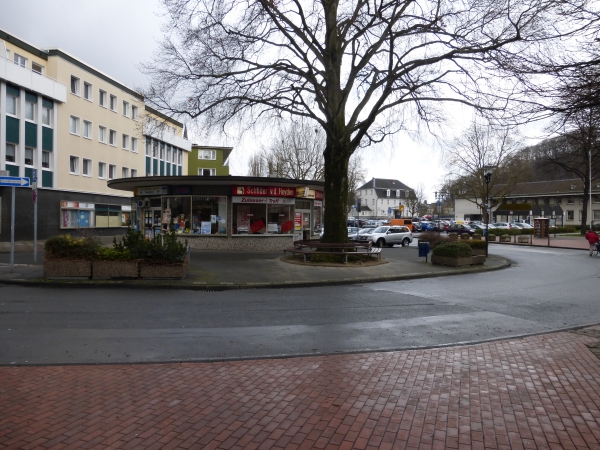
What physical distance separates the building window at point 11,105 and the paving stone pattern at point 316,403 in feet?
98.0

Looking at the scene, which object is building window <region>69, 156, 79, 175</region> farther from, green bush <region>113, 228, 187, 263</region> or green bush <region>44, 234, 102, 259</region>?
green bush <region>113, 228, 187, 263</region>

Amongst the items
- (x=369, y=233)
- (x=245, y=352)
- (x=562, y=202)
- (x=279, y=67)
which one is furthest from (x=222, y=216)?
(x=562, y=202)

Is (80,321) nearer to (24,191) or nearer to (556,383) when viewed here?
(556,383)

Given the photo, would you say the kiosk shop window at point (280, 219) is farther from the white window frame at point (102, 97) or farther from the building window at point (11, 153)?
the white window frame at point (102, 97)

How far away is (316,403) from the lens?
15.8 ft

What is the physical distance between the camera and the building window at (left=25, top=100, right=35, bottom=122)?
31.9 metres

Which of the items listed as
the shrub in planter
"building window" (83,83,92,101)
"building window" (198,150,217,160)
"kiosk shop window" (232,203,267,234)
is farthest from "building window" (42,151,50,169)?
"building window" (198,150,217,160)

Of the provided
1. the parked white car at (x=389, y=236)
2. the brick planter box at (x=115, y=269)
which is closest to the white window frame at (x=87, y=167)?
the parked white car at (x=389, y=236)

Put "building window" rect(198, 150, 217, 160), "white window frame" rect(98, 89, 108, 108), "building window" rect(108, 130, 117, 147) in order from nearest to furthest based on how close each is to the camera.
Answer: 1. "white window frame" rect(98, 89, 108, 108)
2. "building window" rect(108, 130, 117, 147)
3. "building window" rect(198, 150, 217, 160)

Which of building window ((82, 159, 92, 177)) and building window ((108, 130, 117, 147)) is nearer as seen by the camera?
building window ((82, 159, 92, 177))

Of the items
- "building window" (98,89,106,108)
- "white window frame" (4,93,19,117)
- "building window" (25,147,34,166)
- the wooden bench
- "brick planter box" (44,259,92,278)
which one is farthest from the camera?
"building window" (98,89,106,108)

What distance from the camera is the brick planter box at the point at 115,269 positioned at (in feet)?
45.8

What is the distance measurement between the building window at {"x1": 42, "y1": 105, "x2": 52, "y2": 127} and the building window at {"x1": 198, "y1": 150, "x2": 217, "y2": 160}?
2864cm

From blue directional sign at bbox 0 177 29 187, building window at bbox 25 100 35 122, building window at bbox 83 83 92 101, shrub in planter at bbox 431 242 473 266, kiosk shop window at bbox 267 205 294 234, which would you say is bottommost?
shrub in planter at bbox 431 242 473 266
